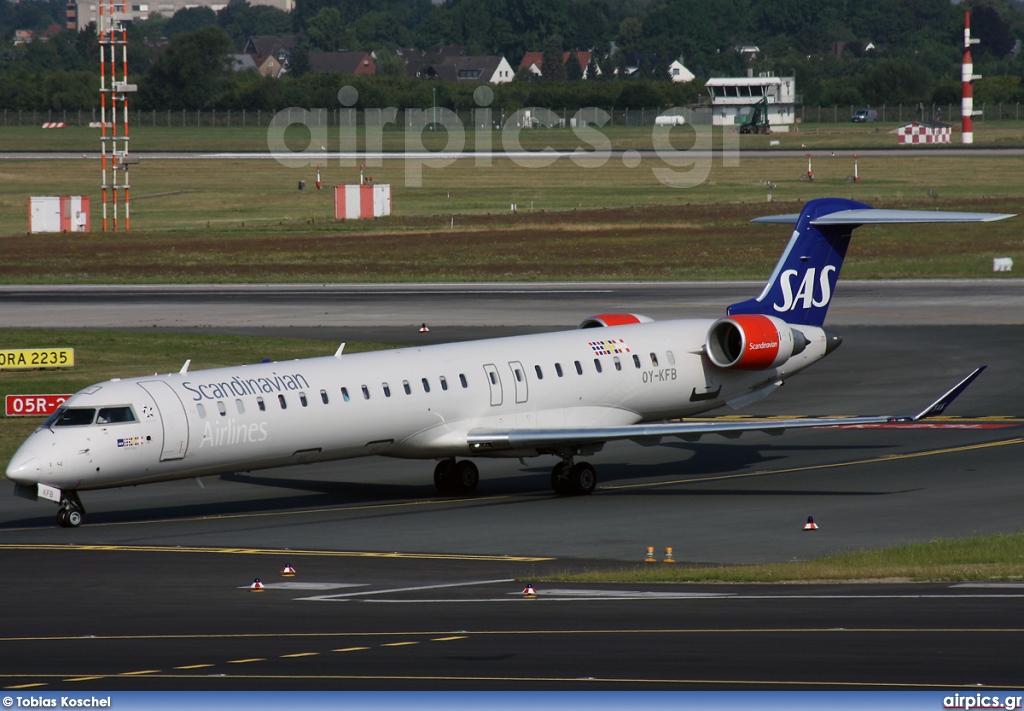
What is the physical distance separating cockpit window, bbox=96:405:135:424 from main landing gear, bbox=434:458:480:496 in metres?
6.82

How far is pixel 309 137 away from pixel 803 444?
134525 millimetres

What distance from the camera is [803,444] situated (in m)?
35.0

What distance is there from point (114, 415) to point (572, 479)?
8.91 meters

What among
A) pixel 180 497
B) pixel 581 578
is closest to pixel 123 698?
pixel 581 578

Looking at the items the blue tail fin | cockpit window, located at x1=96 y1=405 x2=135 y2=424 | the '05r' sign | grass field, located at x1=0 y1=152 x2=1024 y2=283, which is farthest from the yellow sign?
grass field, located at x1=0 y1=152 x2=1024 y2=283

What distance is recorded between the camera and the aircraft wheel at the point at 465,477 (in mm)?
29688

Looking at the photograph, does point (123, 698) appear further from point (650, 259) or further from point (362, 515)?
point (650, 259)

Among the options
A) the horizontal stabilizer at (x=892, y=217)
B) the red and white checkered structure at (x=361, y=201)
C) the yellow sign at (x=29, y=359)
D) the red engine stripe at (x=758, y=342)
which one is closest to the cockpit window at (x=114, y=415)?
the red engine stripe at (x=758, y=342)

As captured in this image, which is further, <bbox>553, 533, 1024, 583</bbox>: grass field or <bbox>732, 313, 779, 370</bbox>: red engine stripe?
<bbox>732, 313, 779, 370</bbox>: red engine stripe

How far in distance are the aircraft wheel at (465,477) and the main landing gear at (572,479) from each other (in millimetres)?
1594

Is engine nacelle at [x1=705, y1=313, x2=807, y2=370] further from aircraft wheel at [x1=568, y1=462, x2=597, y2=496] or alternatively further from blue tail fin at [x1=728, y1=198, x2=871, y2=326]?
aircraft wheel at [x1=568, y1=462, x2=597, y2=496]

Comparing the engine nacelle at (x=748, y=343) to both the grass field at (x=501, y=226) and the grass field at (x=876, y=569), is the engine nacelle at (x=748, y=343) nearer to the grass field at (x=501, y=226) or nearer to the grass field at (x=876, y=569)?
the grass field at (x=876, y=569)

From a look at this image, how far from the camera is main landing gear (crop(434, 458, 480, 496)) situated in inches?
1168

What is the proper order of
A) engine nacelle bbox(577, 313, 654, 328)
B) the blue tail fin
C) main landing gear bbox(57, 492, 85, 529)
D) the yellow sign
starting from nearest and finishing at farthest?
main landing gear bbox(57, 492, 85, 529)
engine nacelle bbox(577, 313, 654, 328)
the blue tail fin
the yellow sign
